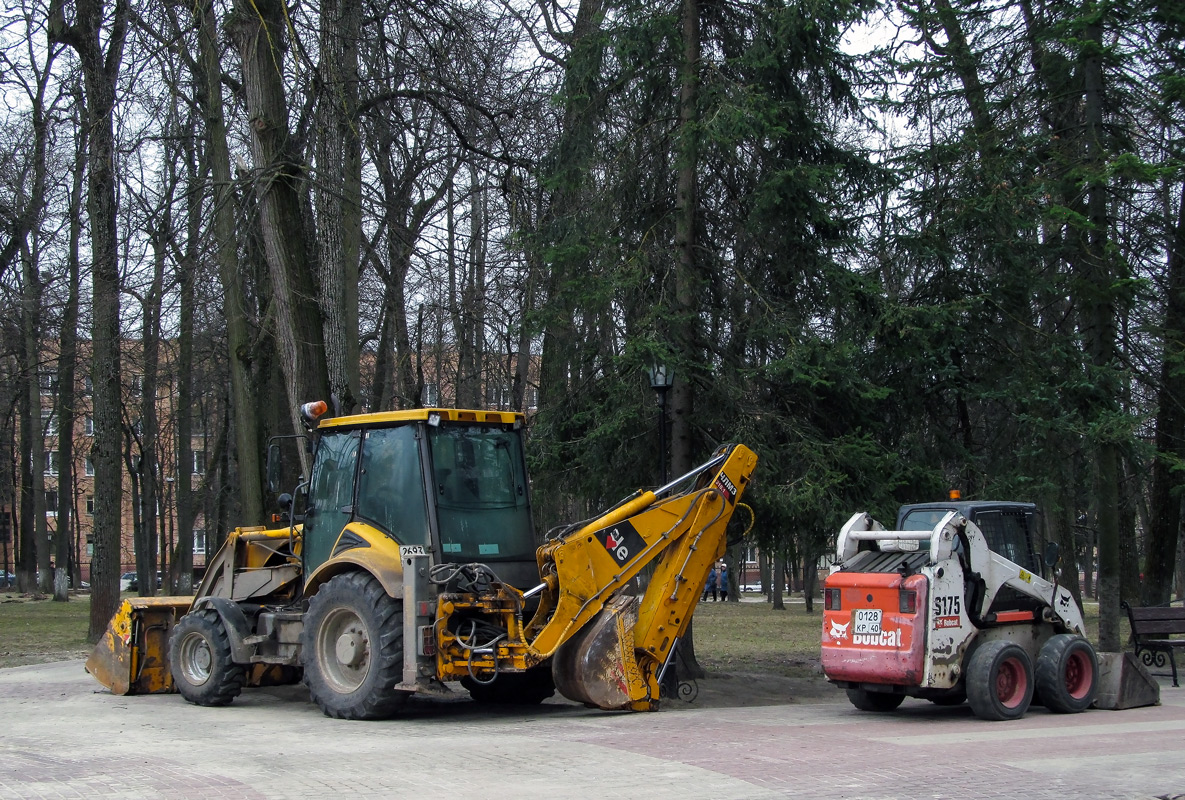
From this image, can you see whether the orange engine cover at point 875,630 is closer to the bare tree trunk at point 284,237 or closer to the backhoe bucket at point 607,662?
the backhoe bucket at point 607,662

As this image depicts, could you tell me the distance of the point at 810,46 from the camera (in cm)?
1502

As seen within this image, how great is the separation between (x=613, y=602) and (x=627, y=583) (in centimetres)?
45

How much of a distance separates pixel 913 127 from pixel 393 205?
8.23 meters

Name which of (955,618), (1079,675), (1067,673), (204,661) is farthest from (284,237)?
(1079,675)

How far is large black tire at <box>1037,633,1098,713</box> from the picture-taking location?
12.1 metres

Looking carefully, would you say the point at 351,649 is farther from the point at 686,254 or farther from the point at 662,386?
the point at 686,254

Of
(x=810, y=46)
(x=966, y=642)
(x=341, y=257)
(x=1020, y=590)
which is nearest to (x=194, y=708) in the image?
(x=341, y=257)

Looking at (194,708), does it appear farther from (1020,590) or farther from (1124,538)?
(1124,538)

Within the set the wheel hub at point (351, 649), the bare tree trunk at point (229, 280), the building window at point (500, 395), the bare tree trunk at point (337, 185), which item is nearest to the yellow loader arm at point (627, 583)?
the wheel hub at point (351, 649)

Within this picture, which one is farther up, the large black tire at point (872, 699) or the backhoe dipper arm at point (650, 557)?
the backhoe dipper arm at point (650, 557)

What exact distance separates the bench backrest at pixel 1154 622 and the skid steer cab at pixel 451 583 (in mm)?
7785

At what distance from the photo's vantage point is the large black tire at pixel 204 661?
12188mm

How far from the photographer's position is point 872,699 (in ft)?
40.8

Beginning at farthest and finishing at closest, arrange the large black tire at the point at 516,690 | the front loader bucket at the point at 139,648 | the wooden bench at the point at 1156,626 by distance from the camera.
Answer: the wooden bench at the point at 1156,626 < the front loader bucket at the point at 139,648 < the large black tire at the point at 516,690
